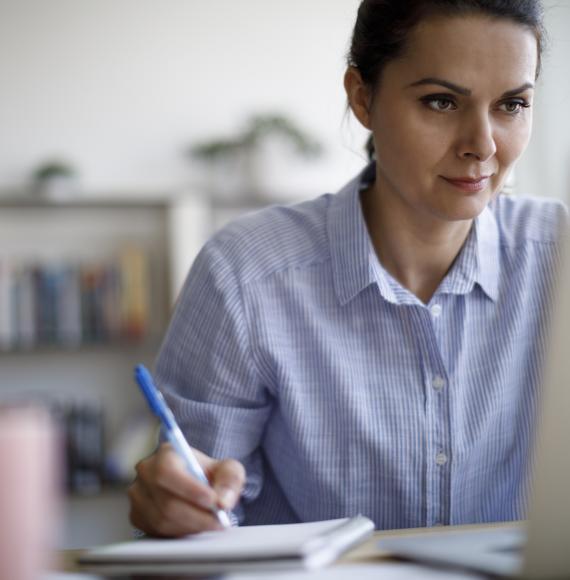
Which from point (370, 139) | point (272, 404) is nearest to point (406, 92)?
point (370, 139)

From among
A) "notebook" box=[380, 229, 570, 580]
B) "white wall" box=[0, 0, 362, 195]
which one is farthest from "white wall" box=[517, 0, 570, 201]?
"notebook" box=[380, 229, 570, 580]

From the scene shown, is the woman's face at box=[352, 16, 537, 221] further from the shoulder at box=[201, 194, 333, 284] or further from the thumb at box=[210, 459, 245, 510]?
the thumb at box=[210, 459, 245, 510]

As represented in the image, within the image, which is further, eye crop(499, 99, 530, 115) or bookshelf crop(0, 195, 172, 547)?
bookshelf crop(0, 195, 172, 547)

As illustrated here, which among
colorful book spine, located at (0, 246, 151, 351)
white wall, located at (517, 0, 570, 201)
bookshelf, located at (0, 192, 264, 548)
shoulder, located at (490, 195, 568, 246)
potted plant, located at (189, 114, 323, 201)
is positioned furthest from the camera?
potted plant, located at (189, 114, 323, 201)

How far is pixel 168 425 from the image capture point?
86cm

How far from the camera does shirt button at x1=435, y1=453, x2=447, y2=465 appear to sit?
4.01 feet

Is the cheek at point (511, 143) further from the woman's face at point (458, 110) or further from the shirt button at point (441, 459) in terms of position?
the shirt button at point (441, 459)

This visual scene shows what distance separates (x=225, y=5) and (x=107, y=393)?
1643 mm

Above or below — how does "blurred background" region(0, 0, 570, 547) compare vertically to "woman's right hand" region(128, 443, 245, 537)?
above

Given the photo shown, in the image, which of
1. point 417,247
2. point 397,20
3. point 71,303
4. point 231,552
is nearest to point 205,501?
point 231,552

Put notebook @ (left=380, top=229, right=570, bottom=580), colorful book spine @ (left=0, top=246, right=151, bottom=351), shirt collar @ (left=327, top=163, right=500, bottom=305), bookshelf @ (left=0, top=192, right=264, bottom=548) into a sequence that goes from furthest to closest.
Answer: bookshelf @ (left=0, top=192, right=264, bottom=548) < colorful book spine @ (left=0, top=246, right=151, bottom=351) < shirt collar @ (left=327, top=163, right=500, bottom=305) < notebook @ (left=380, top=229, right=570, bottom=580)

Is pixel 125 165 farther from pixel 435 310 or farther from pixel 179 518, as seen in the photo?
pixel 179 518

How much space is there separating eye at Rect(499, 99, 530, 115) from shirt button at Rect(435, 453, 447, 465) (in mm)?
475

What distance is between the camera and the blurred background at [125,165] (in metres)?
3.27
